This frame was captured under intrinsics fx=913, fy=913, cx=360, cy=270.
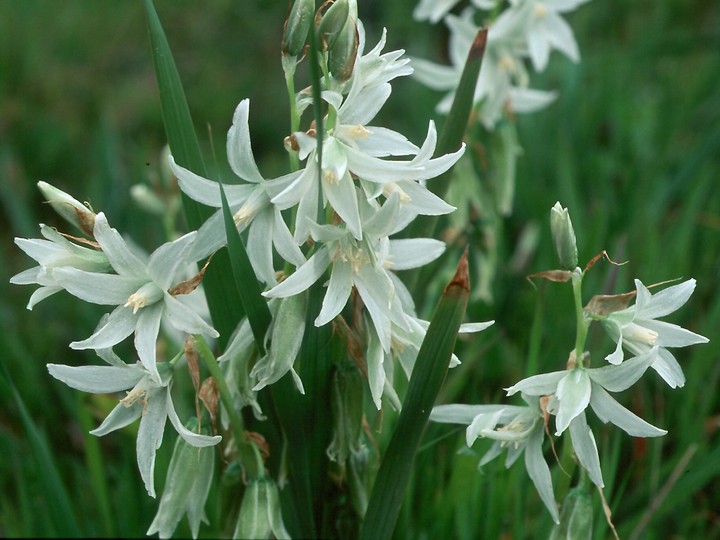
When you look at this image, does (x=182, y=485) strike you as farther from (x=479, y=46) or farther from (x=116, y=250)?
(x=479, y=46)

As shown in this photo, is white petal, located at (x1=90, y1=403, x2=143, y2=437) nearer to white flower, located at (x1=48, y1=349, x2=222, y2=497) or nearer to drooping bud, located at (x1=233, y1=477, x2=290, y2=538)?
white flower, located at (x1=48, y1=349, x2=222, y2=497)

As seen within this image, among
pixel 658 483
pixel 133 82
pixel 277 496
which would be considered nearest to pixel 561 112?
pixel 658 483

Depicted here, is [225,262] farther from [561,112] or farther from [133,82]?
[133,82]

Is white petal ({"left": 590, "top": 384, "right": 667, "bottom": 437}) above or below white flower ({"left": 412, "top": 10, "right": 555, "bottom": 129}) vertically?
below

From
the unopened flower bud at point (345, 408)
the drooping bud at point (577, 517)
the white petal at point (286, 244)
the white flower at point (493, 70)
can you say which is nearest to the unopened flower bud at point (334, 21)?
the white petal at point (286, 244)

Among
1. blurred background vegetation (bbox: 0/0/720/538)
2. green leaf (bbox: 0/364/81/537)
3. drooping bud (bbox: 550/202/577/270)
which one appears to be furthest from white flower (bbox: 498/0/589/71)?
green leaf (bbox: 0/364/81/537)
